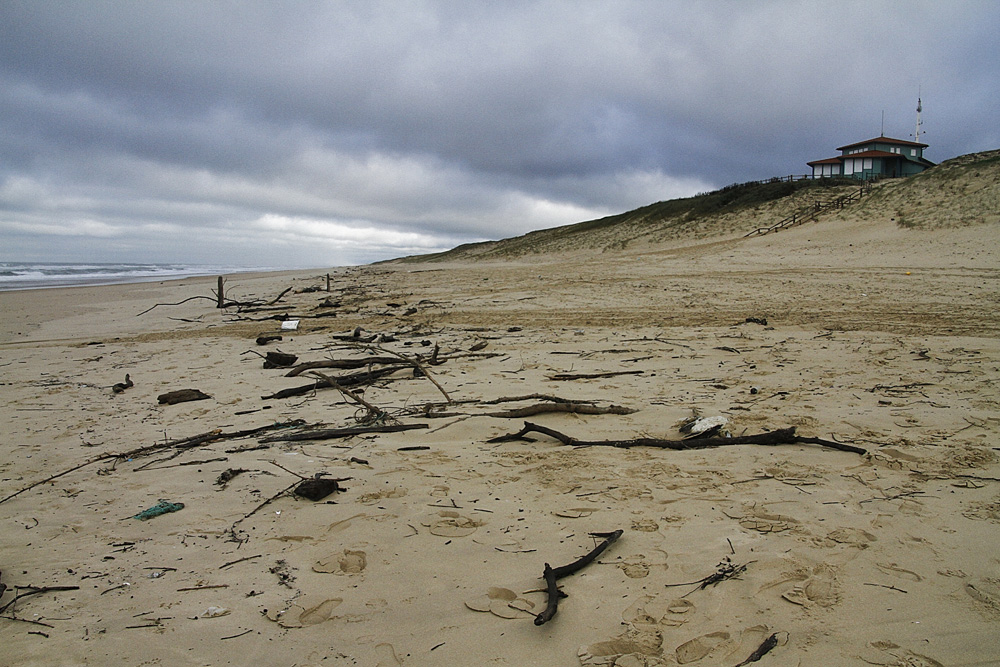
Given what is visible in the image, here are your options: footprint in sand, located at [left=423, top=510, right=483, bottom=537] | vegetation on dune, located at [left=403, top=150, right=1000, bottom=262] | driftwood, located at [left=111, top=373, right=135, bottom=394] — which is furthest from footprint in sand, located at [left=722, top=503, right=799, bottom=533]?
vegetation on dune, located at [left=403, top=150, right=1000, bottom=262]

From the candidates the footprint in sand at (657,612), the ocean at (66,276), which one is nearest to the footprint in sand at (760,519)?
the footprint in sand at (657,612)

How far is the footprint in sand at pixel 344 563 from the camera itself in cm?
247

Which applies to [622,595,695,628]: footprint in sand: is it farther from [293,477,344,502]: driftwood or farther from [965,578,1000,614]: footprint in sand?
[293,477,344,502]: driftwood

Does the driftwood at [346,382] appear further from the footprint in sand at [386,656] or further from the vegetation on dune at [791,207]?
A: the vegetation on dune at [791,207]

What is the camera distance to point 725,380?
17.9ft

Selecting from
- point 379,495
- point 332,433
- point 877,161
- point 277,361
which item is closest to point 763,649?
point 379,495

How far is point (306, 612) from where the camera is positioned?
86.7 inches

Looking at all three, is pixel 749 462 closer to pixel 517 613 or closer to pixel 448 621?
pixel 517 613

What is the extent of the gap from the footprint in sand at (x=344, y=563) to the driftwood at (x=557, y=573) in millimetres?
867

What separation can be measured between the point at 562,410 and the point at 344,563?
2446 millimetres

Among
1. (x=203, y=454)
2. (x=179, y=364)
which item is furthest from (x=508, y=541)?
(x=179, y=364)

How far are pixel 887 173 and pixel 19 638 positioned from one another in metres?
50.3

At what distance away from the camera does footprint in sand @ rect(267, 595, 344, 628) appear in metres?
2.15

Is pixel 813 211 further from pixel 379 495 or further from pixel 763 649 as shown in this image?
pixel 763 649
